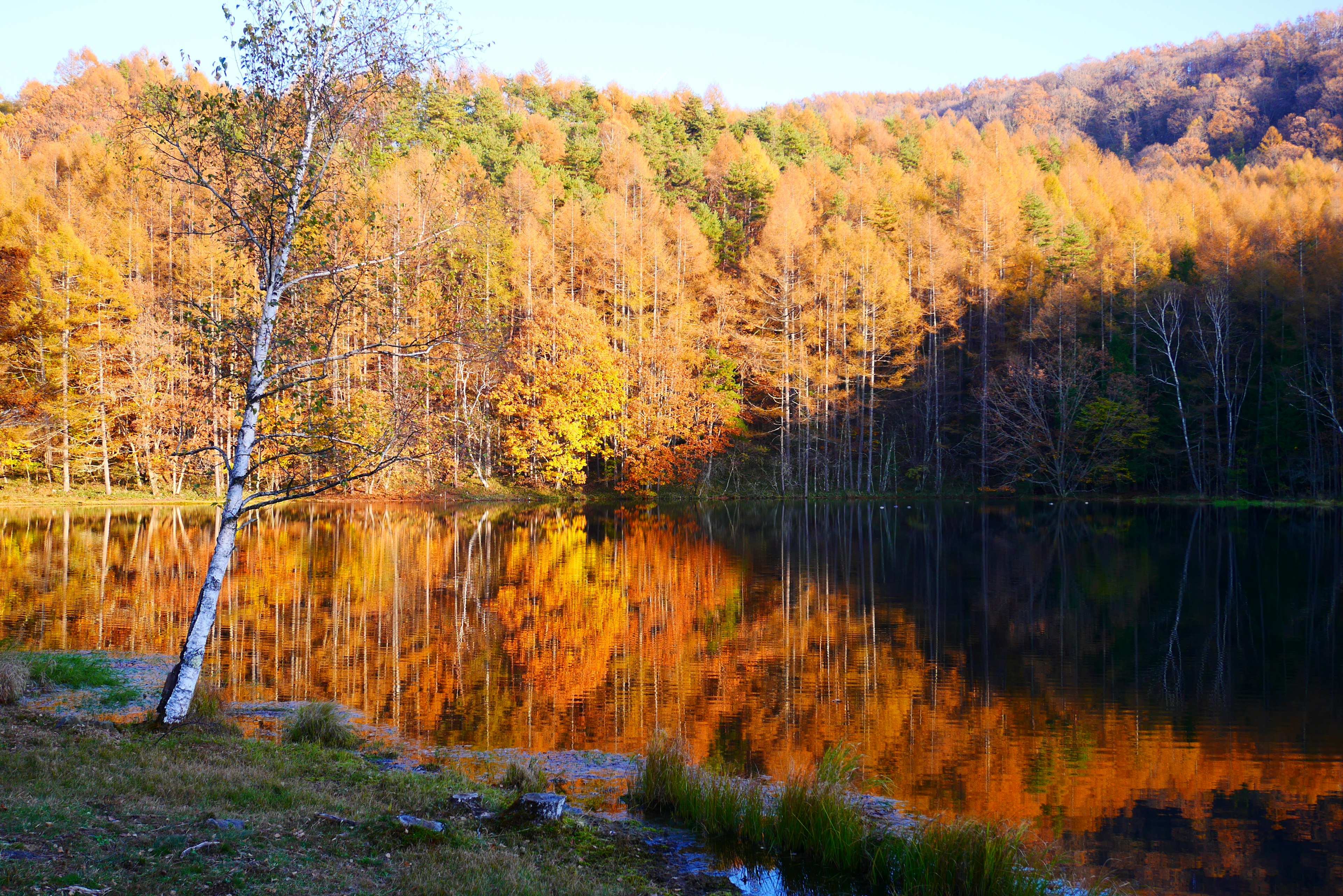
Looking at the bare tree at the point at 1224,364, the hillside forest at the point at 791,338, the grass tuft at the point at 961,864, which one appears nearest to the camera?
the grass tuft at the point at 961,864

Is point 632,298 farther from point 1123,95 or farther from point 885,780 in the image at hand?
point 1123,95

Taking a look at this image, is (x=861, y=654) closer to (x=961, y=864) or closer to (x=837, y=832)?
(x=837, y=832)

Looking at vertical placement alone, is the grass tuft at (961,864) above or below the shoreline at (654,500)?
below

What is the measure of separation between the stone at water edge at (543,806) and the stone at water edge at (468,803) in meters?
0.33

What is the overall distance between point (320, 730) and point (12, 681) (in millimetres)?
3676

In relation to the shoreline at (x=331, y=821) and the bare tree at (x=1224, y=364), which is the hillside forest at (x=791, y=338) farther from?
the shoreline at (x=331, y=821)

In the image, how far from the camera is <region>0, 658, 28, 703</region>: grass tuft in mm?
9492

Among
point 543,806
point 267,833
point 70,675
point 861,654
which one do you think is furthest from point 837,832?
point 70,675

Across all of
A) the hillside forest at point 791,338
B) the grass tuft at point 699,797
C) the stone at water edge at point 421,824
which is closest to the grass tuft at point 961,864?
the grass tuft at point 699,797

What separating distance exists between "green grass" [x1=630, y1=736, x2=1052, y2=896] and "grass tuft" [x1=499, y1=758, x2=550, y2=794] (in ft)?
2.61

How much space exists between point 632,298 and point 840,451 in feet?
48.1

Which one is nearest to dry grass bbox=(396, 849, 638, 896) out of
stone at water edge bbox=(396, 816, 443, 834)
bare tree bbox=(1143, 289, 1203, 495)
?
stone at water edge bbox=(396, 816, 443, 834)

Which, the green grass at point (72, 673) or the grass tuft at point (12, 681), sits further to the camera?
the green grass at point (72, 673)

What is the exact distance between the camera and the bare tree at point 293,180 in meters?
9.66
